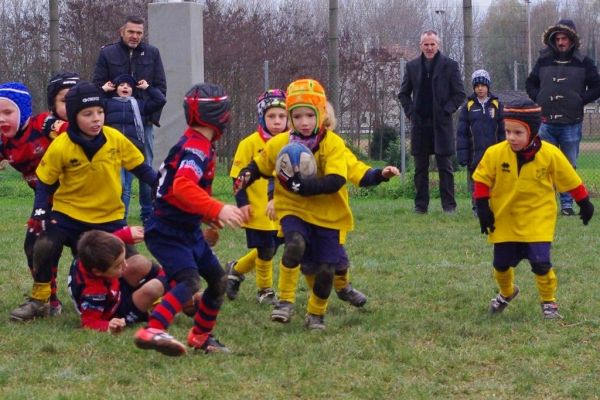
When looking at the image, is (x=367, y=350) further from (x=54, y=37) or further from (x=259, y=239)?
(x=54, y=37)

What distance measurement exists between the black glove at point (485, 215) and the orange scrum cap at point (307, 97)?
117 centimetres

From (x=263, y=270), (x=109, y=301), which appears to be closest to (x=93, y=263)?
(x=109, y=301)

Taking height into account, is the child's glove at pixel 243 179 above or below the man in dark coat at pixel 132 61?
below

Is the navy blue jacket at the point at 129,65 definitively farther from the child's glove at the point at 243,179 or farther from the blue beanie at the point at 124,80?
the child's glove at the point at 243,179

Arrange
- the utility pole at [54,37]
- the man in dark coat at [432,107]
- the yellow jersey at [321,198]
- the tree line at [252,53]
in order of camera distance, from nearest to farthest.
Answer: the yellow jersey at [321,198] < the man in dark coat at [432,107] < the utility pole at [54,37] < the tree line at [252,53]

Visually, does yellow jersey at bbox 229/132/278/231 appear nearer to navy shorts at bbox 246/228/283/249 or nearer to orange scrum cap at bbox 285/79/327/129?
navy shorts at bbox 246/228/283/249

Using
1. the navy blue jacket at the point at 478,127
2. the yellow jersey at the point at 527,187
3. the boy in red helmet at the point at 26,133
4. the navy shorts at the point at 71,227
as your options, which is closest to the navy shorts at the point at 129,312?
the navy shorts at the point at 71,227

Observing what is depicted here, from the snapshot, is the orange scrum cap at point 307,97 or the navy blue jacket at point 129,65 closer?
the orange scrum cap at point 307,97

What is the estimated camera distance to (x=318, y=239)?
6309mm

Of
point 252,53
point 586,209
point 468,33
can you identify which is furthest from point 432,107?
point 252,53

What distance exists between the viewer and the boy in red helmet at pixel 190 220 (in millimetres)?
5348

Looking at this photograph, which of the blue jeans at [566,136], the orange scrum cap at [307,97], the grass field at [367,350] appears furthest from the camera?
the blue jeans at [566,136]

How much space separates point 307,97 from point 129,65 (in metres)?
4.69

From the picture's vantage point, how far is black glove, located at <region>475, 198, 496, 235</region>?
21.1 ft
